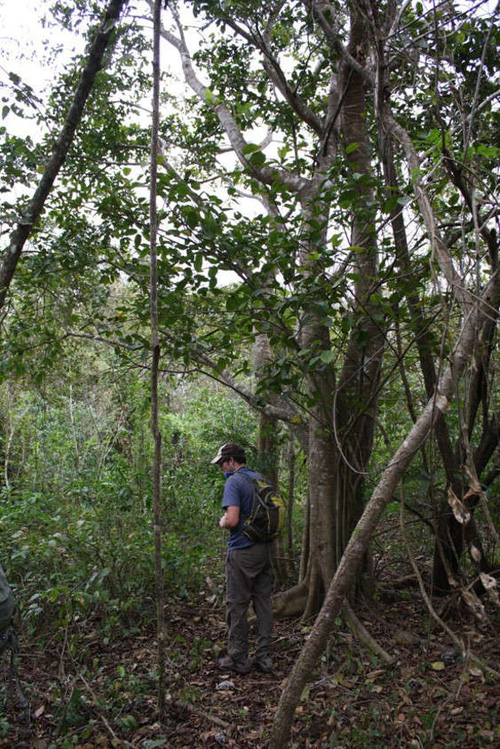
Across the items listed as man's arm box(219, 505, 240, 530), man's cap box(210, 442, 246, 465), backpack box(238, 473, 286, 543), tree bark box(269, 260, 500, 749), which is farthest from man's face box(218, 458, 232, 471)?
tree bark box(269, 260, 500, 749)

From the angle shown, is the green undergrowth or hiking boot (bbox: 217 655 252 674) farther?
the green undergrowth

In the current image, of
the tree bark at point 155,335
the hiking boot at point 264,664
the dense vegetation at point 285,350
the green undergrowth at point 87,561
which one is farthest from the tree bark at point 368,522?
the green undergrowth at point 87,561

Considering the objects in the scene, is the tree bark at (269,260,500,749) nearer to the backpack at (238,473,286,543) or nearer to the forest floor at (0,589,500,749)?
the forest floor at (0,589,500,749)

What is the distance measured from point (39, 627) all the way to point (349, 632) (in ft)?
8.77

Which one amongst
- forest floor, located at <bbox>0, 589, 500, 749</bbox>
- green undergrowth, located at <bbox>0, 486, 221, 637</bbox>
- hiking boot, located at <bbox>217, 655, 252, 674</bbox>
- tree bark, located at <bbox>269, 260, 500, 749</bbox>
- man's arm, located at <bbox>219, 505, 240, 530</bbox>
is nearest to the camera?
tree bark, located at <bbox>269, 260, 500, 749</bbox>

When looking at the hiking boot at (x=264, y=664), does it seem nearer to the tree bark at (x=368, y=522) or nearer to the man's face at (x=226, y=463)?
the man's face at (x=226, y=463)

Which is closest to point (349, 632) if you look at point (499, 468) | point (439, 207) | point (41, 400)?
point (499, 468)

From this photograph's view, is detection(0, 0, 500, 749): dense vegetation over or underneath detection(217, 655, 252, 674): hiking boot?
over

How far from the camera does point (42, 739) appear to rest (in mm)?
3477

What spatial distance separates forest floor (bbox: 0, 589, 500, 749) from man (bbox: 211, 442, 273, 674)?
13 cm

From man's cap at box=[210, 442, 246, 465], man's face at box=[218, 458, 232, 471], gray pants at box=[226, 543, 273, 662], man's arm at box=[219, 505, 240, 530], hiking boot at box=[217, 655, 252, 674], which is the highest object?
man's cap at box=[210, 442, 246, 465]

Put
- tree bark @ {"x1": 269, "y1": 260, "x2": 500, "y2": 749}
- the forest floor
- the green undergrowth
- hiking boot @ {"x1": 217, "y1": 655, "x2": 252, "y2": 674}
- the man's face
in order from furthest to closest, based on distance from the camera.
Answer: the man's face → the green undergrowth → hiking boot @ {"x1": 217, "y1": 655, "x2": 252, "y2": 674} → the forest floor → tree bark @ {"x1": 269, "y1": 260, "x2": 500, "y2": 749}

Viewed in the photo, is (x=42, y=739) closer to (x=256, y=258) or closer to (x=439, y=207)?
(x=256, y=258)

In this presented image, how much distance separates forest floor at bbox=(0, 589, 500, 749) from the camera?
344 centimetres
